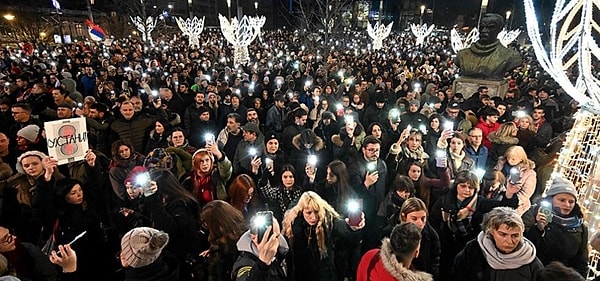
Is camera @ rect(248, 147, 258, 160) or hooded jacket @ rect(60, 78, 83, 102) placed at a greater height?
hooded jacket @ rect(60, 78, 83, 102)

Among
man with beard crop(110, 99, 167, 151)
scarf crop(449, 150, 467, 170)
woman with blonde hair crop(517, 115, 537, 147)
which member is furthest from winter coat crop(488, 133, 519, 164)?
man with beard crop(110, 99, 167, 151)

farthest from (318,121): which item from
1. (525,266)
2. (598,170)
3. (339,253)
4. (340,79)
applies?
(340,79)

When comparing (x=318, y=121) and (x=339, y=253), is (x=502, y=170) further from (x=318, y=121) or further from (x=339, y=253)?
(x=318, y=121)

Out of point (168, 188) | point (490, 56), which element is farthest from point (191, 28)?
point (168, 188)

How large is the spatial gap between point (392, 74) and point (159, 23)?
24.7 meters

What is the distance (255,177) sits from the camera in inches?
184

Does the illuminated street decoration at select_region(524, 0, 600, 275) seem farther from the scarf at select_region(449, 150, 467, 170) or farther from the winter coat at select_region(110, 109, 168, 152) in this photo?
the winter coat at select_region(110, 109, 168, 152)

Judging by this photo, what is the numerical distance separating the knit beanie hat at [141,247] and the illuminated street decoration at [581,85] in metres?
3.09

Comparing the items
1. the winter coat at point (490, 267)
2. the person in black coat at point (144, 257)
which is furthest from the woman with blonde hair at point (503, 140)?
the person in black coat at point (144, 257)

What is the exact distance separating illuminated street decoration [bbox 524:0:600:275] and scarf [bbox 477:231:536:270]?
0.91m

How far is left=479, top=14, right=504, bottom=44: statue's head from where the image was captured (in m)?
9.10

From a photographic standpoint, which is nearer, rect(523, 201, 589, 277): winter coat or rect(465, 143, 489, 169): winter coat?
rect(523, 201, 589, 277): winter coat

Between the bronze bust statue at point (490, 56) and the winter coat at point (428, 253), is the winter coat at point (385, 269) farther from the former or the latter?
the bronze bust statue at point (490, 56)

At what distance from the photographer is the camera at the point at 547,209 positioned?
3.20 m
